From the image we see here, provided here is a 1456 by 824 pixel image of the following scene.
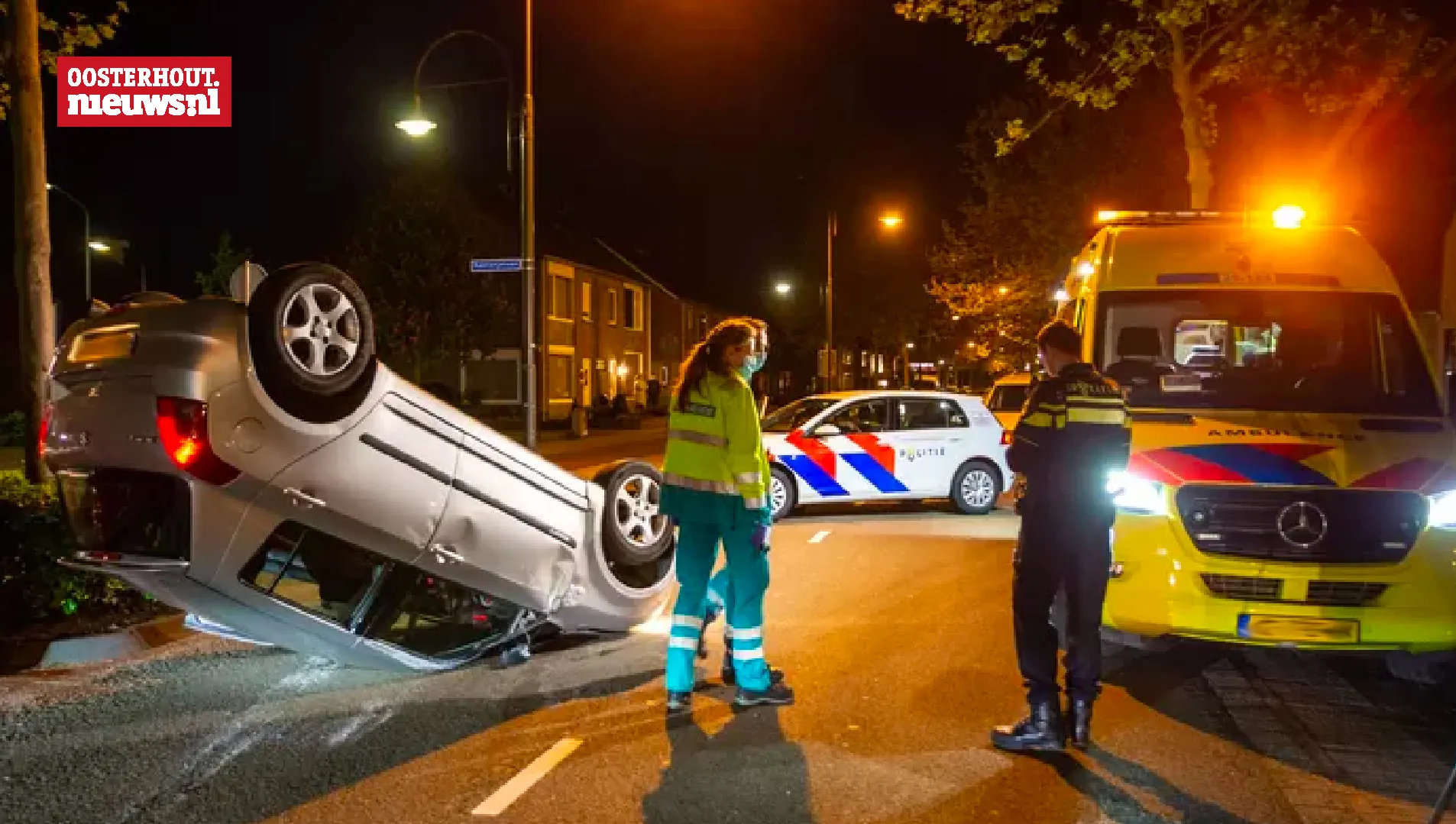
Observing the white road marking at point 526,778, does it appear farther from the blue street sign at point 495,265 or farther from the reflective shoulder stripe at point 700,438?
the blue street sign at point 495,265

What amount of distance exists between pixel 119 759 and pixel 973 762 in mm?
3640

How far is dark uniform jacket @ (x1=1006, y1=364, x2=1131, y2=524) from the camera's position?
5.06m

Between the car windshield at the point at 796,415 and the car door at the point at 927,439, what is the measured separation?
2.72 feet

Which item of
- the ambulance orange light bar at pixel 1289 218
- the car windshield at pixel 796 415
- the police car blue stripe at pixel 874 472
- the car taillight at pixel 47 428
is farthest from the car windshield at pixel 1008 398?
the car taillight at pixel 47 428

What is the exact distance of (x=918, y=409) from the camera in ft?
44.5

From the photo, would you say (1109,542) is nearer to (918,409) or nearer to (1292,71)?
(918,409)

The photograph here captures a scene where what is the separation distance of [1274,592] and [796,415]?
8.15 meters

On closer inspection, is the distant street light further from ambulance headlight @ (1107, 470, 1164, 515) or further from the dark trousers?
the dark trousers

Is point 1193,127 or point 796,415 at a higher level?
point 1193,127

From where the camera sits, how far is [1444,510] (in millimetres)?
5441

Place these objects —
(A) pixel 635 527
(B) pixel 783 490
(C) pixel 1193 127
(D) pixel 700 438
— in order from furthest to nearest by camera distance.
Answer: (C) pixel 1193 127 → (B) pixel 783 490 → (A) pixel 635 527 → (D) pixel 700 438

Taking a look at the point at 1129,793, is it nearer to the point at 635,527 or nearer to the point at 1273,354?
the point at 635,527

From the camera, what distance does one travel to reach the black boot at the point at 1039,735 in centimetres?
504

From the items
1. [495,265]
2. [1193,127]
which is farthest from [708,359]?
[1193,127]
